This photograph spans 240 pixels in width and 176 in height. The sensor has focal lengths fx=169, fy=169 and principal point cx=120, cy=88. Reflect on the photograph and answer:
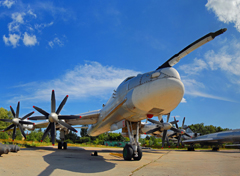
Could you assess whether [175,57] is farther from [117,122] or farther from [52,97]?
[52,97]

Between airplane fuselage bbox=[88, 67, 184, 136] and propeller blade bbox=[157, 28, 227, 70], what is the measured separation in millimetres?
784

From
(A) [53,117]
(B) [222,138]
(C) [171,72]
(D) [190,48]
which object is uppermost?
(D) [190,48]

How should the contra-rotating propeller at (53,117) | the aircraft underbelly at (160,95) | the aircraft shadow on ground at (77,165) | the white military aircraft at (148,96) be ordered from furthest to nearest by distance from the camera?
the contra-rotating propeller at (53,117) → the white military aircraft at (148,96) → the aircraft underbelly at (160,95) → the aircraft shadow on ground at (77,165)

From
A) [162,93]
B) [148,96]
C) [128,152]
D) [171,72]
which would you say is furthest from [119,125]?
[171,72]

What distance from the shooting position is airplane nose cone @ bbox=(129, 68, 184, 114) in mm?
7492

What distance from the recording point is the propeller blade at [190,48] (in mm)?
7861

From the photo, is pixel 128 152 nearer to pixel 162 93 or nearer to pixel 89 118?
pixel 162 93

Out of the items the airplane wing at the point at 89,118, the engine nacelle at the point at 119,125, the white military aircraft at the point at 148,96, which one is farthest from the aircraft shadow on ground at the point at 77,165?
the airplane wing at the point at 89,118

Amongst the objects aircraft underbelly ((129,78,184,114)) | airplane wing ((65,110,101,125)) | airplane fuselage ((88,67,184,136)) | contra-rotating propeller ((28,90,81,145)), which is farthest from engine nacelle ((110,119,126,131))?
contra-rotating propeller ((28,90,81,145))

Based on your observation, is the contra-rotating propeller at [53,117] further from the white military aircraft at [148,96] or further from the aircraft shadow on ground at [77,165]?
the white military aircraft at [148,96]

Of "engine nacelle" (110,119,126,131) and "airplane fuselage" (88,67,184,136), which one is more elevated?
"airplane fuselage" (88,67,184,136)

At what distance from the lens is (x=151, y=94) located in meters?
7.84

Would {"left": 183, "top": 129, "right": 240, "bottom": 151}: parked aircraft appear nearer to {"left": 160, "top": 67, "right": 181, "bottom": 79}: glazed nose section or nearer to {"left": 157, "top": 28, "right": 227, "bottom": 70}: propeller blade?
{"left": 157, "top": 28, "right": 227, "bottom": 70}: propeller blade

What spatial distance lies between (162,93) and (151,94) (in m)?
0.53
